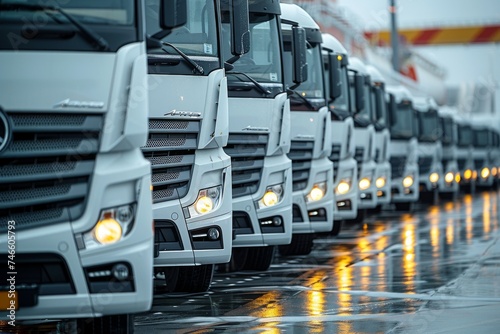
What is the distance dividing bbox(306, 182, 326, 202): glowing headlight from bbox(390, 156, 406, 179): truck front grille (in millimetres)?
11071

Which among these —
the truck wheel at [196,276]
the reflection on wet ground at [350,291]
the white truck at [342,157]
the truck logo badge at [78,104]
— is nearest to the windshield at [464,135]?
the reflection on wet ground at [350,291]

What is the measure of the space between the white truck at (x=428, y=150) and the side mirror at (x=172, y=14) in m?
22.2

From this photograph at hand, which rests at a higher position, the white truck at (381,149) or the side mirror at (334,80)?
the side mirror at (334,80)

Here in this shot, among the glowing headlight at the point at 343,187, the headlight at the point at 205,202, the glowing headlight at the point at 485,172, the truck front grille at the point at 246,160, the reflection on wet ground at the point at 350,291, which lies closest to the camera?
the reflection on wet ground at the point at 350,291

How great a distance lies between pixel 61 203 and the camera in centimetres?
770

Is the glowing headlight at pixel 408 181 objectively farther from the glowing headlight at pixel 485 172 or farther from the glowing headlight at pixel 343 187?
the glowing headlight at pixel 485 172

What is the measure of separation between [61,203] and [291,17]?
7.48 meters

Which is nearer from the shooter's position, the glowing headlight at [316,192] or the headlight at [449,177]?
the glowing headlight at [316,192]

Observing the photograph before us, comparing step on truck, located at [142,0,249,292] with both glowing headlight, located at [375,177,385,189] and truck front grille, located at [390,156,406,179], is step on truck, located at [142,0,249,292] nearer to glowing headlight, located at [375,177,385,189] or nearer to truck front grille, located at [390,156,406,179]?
glowing headlight, located at [375,177,385,189]

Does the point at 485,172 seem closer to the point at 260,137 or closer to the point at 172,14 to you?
the point at 260,137

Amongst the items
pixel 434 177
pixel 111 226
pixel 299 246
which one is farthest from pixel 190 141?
pixel 434 177

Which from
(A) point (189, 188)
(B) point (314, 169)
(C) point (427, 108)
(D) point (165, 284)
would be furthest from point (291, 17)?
(C) point (427, 108)

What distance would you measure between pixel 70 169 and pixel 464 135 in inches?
1358

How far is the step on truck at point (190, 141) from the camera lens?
33.3ft
